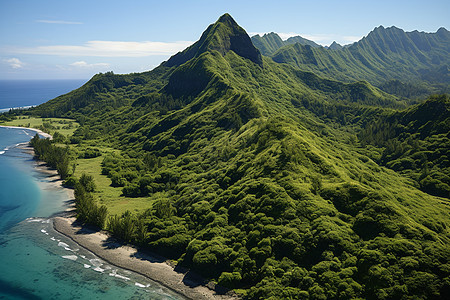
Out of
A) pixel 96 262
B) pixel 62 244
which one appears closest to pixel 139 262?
pixel 96 262

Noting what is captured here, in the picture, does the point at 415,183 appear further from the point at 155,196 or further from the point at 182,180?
the point at 155,196

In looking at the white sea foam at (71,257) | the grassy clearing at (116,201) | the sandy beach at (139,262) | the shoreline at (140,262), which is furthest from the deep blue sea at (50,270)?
the grassy clearing at (116,201)

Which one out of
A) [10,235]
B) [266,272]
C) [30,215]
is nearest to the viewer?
[266,272]

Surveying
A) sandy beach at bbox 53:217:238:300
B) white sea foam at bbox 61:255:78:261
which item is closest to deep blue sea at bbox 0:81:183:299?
white sea foam at bbox 61:255:78:261

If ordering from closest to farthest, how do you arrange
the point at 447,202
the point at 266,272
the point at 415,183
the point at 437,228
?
the point at 266,272
the point at 437,228
the point at 447,202
the point at 415,183

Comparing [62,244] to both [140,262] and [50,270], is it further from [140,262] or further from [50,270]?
[140,262]

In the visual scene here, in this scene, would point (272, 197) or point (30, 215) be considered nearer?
point (272, 197)

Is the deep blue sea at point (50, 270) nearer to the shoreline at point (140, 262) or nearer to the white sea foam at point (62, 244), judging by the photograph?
the white sea foam at point (62, 244)

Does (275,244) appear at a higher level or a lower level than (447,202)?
higher

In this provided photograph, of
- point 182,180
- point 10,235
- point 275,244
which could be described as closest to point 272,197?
point 275,244
